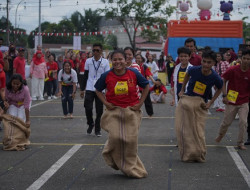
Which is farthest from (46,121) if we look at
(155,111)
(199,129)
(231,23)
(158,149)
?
(231,23)

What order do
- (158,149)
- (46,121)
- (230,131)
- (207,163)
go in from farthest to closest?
1. (46,121)
2. (230,131)
3. (158,149)
4. (207,163)

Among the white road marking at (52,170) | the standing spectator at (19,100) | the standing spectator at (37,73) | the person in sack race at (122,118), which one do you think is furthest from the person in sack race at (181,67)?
the standing spectator at (37,73)

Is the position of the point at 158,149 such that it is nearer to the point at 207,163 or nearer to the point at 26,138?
the point at 207,163

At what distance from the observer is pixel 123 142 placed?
6922 millimetres

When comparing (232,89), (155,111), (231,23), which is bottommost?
(155,111)

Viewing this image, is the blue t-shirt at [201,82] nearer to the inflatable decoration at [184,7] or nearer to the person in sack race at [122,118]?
the person in sack race at [122,118]

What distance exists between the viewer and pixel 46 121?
44.8 feet

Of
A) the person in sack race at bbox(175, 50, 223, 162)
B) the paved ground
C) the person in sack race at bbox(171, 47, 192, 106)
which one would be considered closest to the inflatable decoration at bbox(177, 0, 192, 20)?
the paved ground

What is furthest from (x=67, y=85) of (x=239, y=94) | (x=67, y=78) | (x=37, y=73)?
(x=239, y=94)

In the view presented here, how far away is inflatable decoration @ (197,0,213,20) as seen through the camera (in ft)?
109

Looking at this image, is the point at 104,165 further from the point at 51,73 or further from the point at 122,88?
the point at 51,73

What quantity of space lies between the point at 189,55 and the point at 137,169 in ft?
11.5

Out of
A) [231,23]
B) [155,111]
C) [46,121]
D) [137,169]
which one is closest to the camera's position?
[137,169]

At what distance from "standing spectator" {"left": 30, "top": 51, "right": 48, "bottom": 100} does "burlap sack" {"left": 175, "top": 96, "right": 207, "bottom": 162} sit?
41.4 ft
